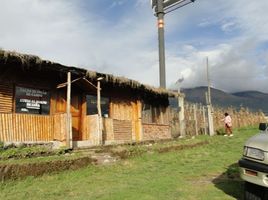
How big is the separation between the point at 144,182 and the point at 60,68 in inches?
269

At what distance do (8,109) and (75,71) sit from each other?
2987 mm

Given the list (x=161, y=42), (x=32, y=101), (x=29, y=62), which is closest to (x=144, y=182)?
(x=29, y=62)

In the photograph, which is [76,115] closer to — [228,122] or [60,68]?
[60,68]

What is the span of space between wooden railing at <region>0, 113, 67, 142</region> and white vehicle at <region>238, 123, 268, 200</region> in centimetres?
940

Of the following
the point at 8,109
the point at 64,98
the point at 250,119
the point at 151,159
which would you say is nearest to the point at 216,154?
the point at 151,159

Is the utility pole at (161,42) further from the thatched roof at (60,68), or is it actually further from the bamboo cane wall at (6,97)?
the bamboo cane wall at (6,97)

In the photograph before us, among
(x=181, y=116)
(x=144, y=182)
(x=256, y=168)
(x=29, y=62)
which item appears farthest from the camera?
(x=181, y=116)

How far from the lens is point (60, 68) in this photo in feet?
49.2

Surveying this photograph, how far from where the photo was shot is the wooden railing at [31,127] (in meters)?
14.0

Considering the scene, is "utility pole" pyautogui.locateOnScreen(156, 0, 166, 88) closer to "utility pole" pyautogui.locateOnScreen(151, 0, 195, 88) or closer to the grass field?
"utility pole" pyautogui.locateOnScreen(151, 0, 195, 88)

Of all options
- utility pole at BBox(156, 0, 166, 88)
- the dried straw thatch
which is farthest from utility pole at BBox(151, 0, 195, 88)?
the dried straw thatch

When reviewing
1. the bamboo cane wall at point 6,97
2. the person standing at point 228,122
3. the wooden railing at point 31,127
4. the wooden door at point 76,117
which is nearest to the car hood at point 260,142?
the wooden railing at point 31,127

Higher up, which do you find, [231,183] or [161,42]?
[161,42]

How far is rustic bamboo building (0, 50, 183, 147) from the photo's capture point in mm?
14383
